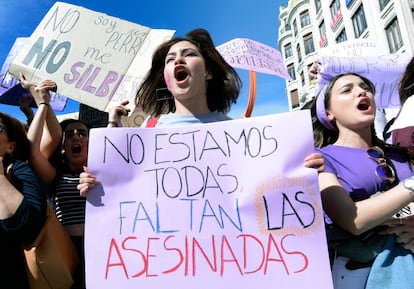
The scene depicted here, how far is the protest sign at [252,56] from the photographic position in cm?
341

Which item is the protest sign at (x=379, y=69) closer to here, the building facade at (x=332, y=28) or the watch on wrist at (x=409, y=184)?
the building facade at (x=332, y=28)

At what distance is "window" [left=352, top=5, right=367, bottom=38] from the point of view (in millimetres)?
22406

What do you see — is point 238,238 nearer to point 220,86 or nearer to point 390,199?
point 390,199

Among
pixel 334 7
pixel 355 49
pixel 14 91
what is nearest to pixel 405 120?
pixel 355 49

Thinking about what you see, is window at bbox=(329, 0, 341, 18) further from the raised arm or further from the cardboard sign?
the raised arm

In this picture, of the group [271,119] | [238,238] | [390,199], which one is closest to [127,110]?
[271,119]

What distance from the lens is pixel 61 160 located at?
2287mm

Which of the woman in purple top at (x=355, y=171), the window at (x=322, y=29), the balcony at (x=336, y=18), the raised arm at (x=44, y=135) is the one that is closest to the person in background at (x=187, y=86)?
the raised arm at (x=44, y=135)

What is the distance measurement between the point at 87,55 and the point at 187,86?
159 cm

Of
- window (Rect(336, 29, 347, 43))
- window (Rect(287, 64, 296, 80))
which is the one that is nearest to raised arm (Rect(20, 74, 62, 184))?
window (Rect(336, 29, 347, 43))

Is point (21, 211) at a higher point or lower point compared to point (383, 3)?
lower

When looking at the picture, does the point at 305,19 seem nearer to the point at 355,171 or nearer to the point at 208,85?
the point at 208,85

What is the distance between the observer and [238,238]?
1412 millimetres

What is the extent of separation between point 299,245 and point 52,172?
1312mm
